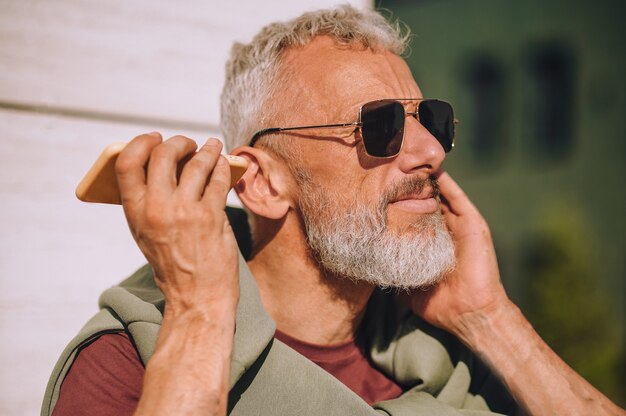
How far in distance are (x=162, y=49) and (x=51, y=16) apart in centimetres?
47

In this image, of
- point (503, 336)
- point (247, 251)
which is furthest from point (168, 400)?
point (503, 336)

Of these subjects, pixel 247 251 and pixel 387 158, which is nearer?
pixel 387 158

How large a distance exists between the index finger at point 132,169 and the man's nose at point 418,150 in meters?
0.96

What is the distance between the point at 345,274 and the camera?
7.39 ft

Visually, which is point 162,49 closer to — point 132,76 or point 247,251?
point 132,76

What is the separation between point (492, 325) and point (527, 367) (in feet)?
0.62

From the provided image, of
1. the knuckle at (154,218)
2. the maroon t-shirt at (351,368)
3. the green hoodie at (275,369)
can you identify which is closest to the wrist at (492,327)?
the green hoodie at (275,369)

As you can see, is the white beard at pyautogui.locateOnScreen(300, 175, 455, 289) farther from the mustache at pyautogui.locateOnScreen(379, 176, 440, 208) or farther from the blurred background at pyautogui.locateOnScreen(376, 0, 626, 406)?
the blurred background at pyautogui.locateOnScreen(376, 0, 626, 406)

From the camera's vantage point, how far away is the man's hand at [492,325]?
2199mm

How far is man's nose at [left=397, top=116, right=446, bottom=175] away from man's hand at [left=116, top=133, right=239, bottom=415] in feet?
2.57

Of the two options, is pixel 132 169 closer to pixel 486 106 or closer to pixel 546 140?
pixel 546 140

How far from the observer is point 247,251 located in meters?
2.52

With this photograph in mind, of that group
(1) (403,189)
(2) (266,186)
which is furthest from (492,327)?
(2) (266,186)

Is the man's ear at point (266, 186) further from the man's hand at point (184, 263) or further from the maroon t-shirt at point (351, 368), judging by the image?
the man's hand at point (184, 263)
